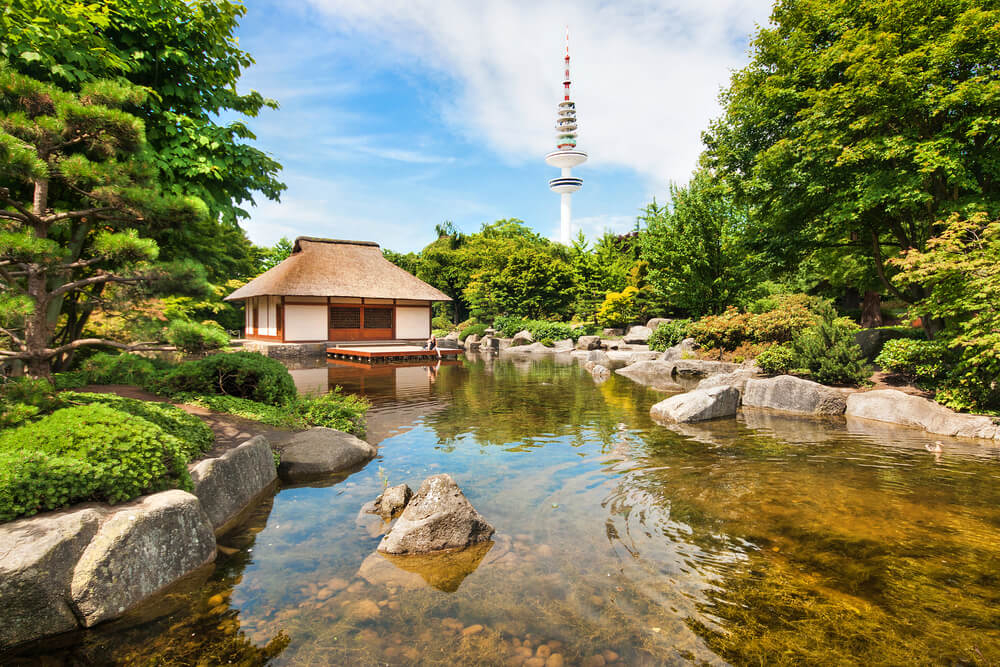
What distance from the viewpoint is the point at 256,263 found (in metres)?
40.9

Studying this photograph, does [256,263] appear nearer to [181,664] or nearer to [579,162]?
[181,664]

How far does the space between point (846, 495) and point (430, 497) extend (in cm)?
497

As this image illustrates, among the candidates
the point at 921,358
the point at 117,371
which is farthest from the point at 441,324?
the point at 921,358

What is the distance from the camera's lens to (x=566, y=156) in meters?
88.3

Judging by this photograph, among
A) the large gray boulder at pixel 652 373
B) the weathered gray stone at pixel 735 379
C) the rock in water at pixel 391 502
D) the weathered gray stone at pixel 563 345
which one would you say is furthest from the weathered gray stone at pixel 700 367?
the rock in water at pixel 391 502

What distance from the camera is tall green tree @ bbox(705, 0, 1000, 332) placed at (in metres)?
9.77

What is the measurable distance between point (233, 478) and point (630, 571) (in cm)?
426

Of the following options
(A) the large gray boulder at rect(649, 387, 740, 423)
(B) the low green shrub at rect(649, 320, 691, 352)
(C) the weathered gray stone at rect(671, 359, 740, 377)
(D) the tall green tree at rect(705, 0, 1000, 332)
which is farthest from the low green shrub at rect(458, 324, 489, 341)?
(A) the large gray boulder at rect(649, 387, 740, 423)

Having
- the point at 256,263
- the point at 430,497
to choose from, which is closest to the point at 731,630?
the point at 430,497

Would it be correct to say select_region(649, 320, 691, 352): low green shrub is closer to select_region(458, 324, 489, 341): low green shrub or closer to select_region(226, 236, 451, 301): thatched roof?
select_region(226, 236, 451, 301): thatched roof

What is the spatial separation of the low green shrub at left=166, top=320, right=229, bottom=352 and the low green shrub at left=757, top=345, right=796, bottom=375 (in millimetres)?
12993

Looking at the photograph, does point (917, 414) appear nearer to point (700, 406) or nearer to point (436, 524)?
point (700, 406)

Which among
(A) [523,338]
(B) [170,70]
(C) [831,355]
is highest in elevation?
(B) [170,70]

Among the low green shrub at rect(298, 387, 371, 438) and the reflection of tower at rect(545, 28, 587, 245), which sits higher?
the reflection of tower at rect(545, 28, 587, 245)
